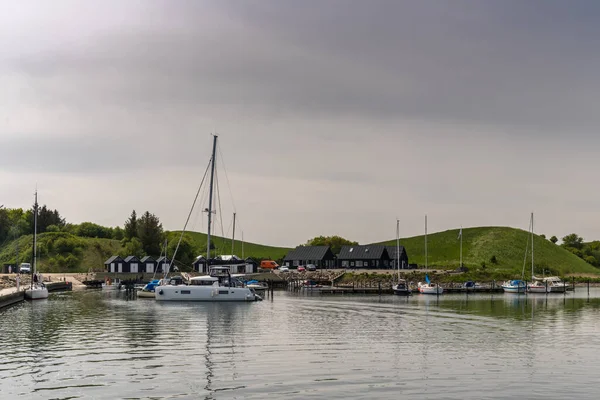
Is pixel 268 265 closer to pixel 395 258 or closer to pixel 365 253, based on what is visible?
pixel 365 253

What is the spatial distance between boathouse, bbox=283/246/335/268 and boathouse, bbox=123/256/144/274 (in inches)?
1790

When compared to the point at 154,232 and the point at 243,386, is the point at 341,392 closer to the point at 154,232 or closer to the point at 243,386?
the point at 243,386

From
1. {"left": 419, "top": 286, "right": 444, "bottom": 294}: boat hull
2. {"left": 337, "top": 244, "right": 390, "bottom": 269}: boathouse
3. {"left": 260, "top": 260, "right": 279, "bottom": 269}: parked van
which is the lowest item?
{"left": 419, "top": 286, "right": 444, "bottom": 294}: boat hull

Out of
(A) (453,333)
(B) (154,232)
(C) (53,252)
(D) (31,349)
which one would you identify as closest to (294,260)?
(B) (154,232)

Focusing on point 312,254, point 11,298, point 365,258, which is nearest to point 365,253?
point 365,258

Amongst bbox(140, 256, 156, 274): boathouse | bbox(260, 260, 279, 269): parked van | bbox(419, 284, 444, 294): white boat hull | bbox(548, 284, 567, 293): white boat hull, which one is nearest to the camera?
bbox(419, 284, 444, 294): white boat hull

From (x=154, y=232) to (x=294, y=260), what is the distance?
39437mm

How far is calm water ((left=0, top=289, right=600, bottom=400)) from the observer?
29.3m

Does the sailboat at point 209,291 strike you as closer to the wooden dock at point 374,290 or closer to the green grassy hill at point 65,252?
the wooden dock at point 374,290

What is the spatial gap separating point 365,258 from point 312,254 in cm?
1469

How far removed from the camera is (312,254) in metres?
177

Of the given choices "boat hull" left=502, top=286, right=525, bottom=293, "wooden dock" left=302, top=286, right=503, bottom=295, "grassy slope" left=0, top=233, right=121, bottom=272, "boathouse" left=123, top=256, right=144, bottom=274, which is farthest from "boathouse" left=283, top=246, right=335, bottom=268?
"boat hull" left=502, top=286, right=525, bottom=293

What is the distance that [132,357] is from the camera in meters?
37.2

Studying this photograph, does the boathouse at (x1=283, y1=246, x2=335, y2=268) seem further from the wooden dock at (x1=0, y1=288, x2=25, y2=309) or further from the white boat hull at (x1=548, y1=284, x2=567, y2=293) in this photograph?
the wooden dock at (x1=0, y1=288, x2=25, y2=309)
